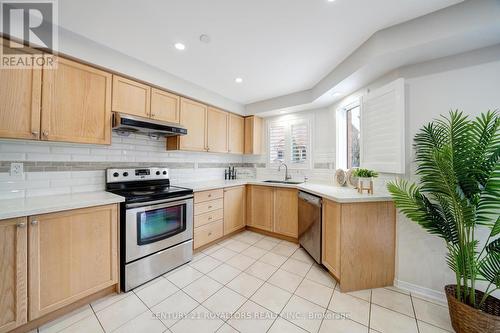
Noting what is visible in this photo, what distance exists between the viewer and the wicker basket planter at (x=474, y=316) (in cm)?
122

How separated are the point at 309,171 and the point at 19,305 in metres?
3.56

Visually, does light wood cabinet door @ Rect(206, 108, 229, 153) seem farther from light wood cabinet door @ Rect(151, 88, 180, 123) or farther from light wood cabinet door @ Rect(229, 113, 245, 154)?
light wood cabinet door @ Rect(151, 88, 180, 123)

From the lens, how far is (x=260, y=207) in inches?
128

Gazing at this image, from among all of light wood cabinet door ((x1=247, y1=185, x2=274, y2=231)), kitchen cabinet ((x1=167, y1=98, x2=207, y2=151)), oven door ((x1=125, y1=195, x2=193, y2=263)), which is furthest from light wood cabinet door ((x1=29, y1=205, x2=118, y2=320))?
light wood cabinet door ((x1=247, y1=185, x2=274, y2=231))

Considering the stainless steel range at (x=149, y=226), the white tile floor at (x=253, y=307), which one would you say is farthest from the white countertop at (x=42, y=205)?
the white tile floor at (x=253, y=307)

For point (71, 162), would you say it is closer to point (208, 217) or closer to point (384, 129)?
point (208, 217)

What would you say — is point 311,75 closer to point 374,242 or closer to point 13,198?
point 374,242

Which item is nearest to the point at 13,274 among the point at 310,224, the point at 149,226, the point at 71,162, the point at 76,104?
the point at 149,226

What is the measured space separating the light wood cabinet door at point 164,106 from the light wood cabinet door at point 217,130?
0.61 m

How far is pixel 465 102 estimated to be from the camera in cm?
165

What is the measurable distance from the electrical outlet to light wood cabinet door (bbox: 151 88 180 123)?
4.15 ft

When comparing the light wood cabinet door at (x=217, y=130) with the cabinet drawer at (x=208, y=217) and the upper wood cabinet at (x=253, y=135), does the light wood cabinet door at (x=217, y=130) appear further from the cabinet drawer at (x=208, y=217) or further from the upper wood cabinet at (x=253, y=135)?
the cabinet drawer at (x=208, y=217)

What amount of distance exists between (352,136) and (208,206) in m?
2.46

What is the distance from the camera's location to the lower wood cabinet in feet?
9.67
